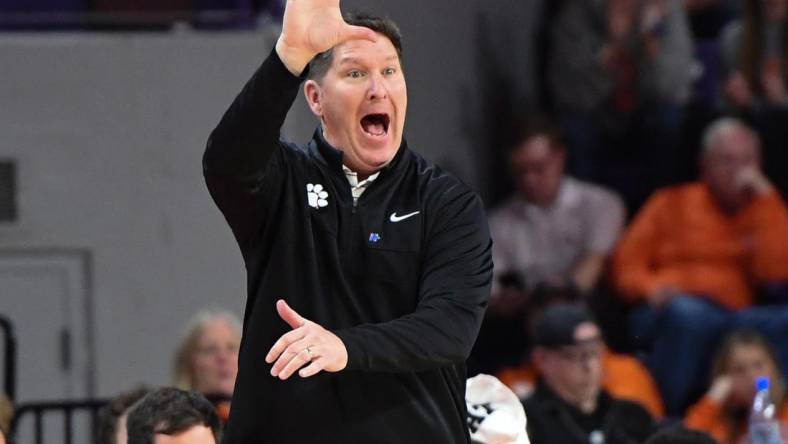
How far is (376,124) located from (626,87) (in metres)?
5.60

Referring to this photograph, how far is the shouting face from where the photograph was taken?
12.0 feet

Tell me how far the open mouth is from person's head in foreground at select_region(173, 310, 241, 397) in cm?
328

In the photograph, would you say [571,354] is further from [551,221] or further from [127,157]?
[127,157]

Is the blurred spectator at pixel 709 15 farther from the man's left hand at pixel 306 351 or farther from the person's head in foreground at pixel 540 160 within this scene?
the man's left hand at pixel 306 351

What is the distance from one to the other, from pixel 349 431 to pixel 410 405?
15cm

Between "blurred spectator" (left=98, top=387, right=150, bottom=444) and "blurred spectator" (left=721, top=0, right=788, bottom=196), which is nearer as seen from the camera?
"blurred spectator" (left=98, top=387, right=150, bottom=444)

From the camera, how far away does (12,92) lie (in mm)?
8344

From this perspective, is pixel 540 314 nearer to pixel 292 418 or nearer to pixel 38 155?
pixel 38 155

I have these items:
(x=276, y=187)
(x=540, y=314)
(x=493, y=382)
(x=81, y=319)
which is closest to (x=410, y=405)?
(x=276, y=187)

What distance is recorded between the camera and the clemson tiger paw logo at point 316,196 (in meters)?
3.63

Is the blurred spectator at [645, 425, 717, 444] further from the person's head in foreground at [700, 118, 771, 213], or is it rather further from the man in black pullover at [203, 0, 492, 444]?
the person's head in foreground at [700, 118, 771, 213]

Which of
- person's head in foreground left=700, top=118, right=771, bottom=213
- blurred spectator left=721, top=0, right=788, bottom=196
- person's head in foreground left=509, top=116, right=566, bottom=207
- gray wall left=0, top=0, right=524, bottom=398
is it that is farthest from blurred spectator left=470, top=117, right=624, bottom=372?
gray wall left=0, top=0, right=524, bottom=398

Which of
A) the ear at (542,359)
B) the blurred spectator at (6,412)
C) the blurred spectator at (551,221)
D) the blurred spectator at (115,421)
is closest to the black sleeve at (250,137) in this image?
the blurred spectator at (115,421)

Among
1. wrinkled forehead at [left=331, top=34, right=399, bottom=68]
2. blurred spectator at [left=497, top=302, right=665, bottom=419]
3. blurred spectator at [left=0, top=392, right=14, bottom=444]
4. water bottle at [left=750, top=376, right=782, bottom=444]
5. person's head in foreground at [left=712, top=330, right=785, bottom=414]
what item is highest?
wrinkled forehead at [left=331, top=34, right=399, bottom=68]
